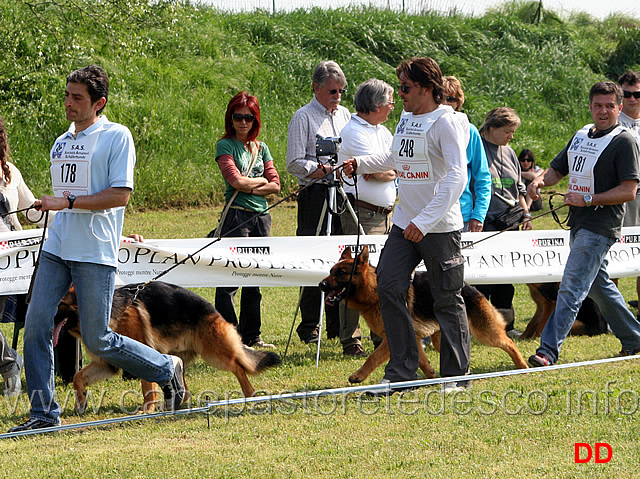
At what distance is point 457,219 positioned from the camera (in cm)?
521

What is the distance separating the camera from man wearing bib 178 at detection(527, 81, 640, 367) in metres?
5.86

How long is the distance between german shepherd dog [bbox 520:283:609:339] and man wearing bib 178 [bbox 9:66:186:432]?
158 inches

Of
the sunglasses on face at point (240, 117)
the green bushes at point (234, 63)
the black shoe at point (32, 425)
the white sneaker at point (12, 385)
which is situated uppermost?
the green bushes at point (234, 63)

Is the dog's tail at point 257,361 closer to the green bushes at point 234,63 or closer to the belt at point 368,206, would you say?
the belt at point 368,206

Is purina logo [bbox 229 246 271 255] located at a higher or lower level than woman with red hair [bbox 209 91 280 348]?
lower

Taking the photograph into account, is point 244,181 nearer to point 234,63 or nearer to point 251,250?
point 251,250

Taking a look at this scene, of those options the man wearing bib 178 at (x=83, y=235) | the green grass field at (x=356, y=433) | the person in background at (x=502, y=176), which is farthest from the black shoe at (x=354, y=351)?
the man wearing bib 178 at (x=83, y=235)

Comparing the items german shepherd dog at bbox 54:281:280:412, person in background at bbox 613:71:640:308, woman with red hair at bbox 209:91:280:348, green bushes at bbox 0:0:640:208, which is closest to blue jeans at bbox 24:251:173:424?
german shepherd dog at bbox 54:281:280:412

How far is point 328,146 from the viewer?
642 centimetres

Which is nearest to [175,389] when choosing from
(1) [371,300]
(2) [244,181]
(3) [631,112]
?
(1) [371,300]

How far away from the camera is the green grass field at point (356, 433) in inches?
153

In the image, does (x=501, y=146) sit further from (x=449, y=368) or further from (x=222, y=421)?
(x=222, y=421)

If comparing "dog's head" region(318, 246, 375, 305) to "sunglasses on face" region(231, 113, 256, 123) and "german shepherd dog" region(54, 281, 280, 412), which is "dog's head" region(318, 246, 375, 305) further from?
"sunglasses on face" region(231, 113, 256, 123)

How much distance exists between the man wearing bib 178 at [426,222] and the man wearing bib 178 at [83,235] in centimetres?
167
